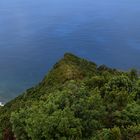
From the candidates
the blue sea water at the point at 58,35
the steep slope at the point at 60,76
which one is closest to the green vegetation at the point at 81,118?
the steep slope at the point at 60,76

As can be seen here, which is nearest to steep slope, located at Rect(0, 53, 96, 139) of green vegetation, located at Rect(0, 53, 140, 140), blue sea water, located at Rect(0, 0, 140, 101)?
green vegetation, located at Rect(0, 53, 140, 140)

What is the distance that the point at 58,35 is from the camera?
95.1 m

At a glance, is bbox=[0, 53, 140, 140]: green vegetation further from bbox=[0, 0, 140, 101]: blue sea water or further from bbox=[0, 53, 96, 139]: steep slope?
bbox=[0, 0, 140, 101]: blue sea water

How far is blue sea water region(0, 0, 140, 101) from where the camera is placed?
75363 mm

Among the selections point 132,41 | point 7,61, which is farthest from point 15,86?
point 132,41

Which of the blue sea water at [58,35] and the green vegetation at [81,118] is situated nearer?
the green vegetation at [81,118]

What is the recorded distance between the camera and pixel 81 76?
130 feet

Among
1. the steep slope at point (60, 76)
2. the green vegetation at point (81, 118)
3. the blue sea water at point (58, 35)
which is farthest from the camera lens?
the blue sea water at point (58, 35)

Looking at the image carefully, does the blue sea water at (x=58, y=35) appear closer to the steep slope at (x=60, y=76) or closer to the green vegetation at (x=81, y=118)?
the steep slope at (x=60, y=76)

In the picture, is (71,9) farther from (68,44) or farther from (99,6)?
(68,44)

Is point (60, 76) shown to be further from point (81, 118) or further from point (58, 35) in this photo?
point (58, 35)

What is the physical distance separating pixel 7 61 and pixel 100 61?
19478mm

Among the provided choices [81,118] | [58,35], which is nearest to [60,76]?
[81,118]

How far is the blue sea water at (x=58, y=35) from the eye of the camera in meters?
75.4
